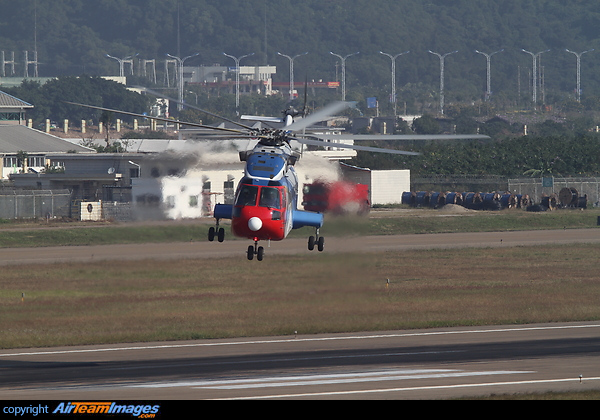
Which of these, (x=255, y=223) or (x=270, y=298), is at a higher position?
(x=255, y=223)

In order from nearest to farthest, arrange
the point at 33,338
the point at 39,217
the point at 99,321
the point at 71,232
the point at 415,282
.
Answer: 1. the point at 33,338
2. the point at 99,321
3. the point at 415,282
4. the point at 71,232
5. the point at 39,217

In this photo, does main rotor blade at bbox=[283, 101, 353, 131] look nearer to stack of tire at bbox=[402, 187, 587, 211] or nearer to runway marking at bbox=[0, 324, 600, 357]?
runway marking at bbox=[0, 324, 600, 357]

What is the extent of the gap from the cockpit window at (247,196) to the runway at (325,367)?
7172 millimetres

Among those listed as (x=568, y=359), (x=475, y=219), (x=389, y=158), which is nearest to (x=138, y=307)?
(x=568, y=359)

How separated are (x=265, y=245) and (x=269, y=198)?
40442mm

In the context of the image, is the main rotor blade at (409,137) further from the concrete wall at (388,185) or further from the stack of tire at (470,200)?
the stack of tire at (470,200)

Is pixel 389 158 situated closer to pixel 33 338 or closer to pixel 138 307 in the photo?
pixel 138 307

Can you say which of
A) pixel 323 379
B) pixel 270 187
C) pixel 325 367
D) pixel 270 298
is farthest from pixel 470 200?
pixel 270 187

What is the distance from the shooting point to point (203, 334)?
1921 inches

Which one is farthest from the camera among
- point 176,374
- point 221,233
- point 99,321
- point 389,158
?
point 389,158

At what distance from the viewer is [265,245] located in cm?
7425

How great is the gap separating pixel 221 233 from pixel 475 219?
2740 inches

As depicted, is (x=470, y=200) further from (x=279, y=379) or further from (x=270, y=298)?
(x=279, y=379)

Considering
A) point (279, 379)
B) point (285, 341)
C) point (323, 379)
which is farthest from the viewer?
point (285, 341)
